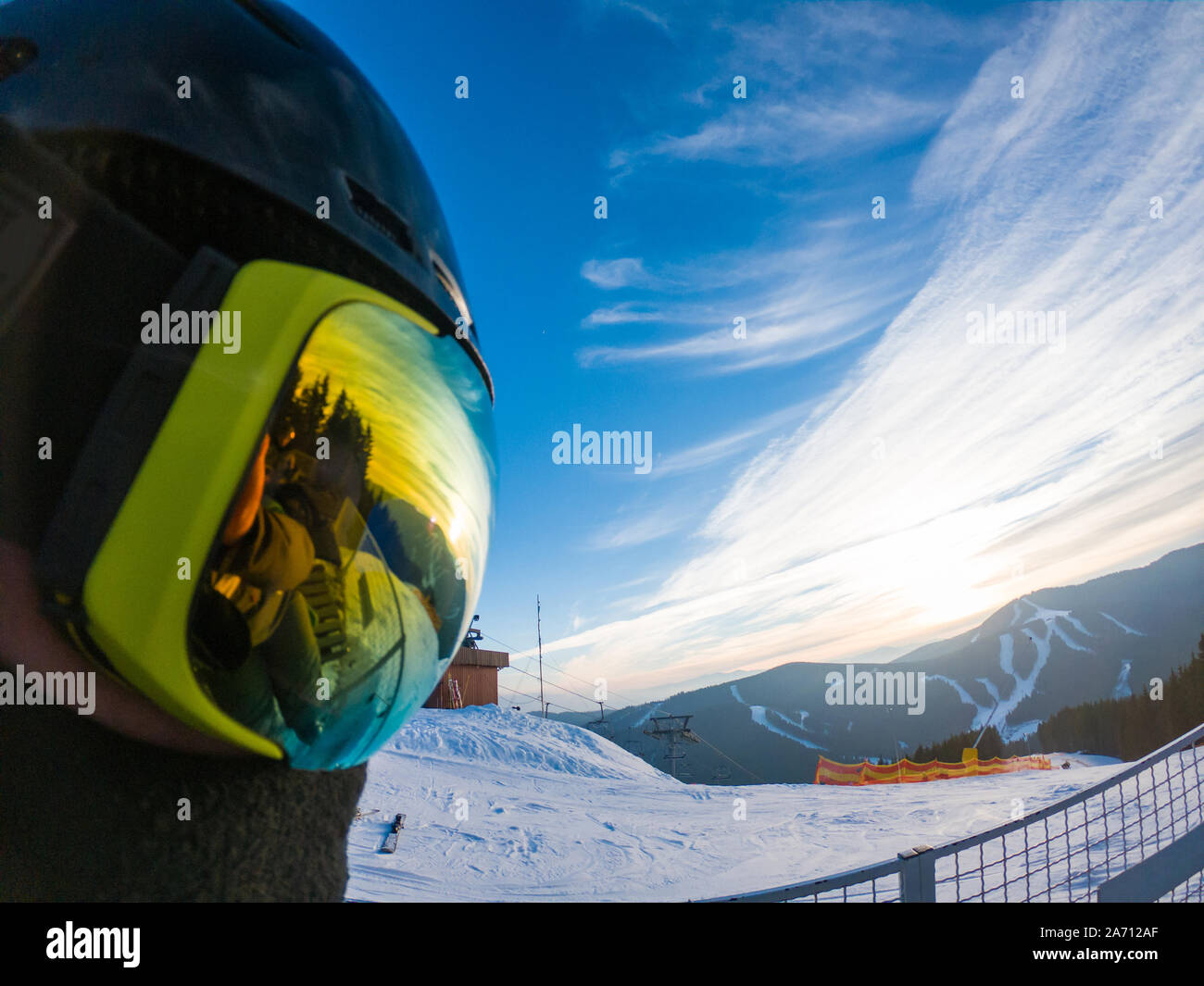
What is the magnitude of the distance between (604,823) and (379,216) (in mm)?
11364

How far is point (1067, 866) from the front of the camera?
6.27 metres

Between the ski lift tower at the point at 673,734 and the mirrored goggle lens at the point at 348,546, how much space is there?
77.6 ft

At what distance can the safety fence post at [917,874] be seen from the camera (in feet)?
11.5

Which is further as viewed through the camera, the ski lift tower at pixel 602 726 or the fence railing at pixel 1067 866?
the ski lift tower at pixel 602 726

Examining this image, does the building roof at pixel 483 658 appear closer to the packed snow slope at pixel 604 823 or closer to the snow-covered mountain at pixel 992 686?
the packed snow slope at pixel 604 823

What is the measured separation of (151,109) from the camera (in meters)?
0.90

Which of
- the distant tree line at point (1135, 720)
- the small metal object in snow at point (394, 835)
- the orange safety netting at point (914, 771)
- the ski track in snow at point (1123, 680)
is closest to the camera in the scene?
the small metal object in snow at point (394, 835)

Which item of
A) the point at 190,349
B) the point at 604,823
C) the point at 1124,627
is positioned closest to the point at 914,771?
the point at 604,823

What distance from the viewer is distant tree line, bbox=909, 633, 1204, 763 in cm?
3159

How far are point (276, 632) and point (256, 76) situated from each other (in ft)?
2.90

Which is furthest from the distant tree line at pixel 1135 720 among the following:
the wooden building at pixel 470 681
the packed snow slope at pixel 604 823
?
the wooden building at pixel 470 681

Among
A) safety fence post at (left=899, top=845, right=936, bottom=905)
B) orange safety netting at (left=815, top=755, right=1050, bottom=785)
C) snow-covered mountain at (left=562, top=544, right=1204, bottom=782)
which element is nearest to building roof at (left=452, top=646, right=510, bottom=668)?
orange safety netting at (left=815, top=755, right=1050, bottom=785)

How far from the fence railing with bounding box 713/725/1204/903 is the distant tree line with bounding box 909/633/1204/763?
24774 millimetres
